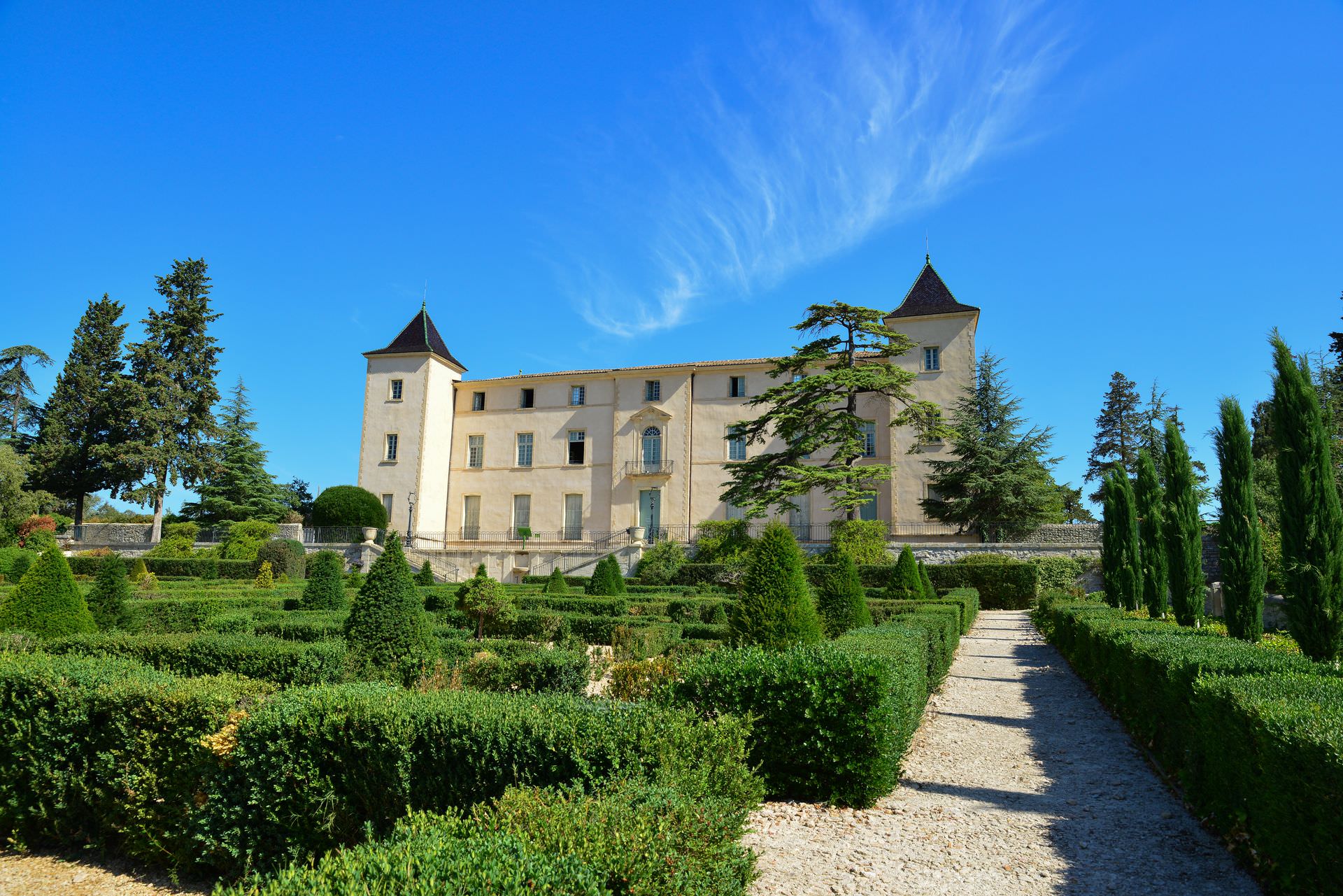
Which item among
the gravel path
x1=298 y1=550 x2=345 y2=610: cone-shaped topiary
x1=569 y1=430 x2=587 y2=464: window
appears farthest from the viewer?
x1=569 y1=430 x2=587 y2=464: window

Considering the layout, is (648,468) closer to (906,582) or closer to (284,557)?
(284,557)

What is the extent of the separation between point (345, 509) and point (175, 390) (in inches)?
433

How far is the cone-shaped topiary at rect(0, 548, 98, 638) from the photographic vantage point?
368 inches

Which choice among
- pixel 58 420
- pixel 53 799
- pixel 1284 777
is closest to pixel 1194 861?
pixel 1284 777

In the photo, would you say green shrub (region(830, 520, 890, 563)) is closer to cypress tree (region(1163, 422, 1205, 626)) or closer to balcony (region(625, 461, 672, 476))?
balcony (region(625, 461, 672, 476))

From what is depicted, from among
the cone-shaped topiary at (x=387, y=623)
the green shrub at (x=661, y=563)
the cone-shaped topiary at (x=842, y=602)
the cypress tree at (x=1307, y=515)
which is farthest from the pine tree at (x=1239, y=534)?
the green shrub at (x=661, y=563)

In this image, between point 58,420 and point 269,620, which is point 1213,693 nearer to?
point 269,620

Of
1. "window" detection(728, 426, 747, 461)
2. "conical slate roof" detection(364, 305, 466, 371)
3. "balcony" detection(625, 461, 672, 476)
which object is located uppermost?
"conical slate roof" detection(364, 305, 466, 371)

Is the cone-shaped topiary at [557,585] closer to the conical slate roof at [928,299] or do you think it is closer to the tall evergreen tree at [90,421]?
the conical slate roof at [928,299]

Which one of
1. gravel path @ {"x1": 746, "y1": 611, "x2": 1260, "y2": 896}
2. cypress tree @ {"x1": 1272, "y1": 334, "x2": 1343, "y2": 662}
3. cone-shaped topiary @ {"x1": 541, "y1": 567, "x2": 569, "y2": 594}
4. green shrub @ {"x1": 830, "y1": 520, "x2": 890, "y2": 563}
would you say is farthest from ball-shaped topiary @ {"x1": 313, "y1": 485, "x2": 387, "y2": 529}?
cypress tree @ {"x1": 1272, "y1": 334, "x2": 1343, "y2": 662}

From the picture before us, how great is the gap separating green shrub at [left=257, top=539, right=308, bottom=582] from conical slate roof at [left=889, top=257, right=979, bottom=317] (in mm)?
25821

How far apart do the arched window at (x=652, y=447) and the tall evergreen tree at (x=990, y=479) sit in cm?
1209

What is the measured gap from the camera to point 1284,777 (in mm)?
3328

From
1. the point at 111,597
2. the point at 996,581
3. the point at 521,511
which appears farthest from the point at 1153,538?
the point at 521,511
